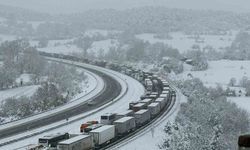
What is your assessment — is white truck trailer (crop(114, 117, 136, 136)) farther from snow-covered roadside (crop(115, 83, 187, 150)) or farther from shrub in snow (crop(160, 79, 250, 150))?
shrub in snow (crop(160, 79, 250, 150))

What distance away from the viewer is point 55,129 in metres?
50.9

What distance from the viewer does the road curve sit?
2019 inches

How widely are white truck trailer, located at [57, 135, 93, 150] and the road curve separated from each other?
15.9 meters

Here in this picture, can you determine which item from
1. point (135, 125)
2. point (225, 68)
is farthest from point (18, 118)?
point (225, 68)

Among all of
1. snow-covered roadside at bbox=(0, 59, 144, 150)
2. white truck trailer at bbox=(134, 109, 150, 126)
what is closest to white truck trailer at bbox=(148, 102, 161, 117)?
white truck trailer at bbox=(134, 109, 150, 126)

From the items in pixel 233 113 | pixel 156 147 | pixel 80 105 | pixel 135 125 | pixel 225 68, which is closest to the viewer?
pixel 156 147

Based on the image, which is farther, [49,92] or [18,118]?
[49,92]

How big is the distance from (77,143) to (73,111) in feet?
102

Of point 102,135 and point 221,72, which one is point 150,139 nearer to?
point 102,135

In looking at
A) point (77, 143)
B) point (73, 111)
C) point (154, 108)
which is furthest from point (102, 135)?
point (73, 111)

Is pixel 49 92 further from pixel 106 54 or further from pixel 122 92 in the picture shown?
pixel 106 54

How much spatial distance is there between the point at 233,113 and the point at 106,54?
12325 centimetres

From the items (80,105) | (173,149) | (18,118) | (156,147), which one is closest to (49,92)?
(80,105)

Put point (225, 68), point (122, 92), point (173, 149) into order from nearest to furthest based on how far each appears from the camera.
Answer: point (173, 149), point (122, 92), point (225, 68)
